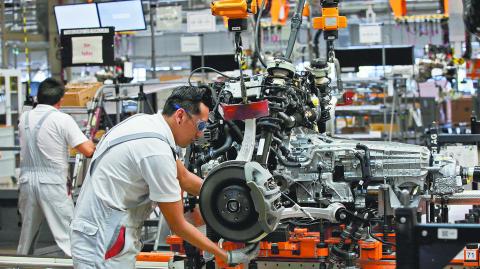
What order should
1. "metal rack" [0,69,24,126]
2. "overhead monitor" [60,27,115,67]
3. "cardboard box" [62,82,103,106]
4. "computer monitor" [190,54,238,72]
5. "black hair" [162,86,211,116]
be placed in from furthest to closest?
"computer monitor" [190,54,238,72] < "metal rack" [0,69,24,126] < "overhead monitor" [60,27,115,67] < "cardboard box" [62,82,103,106] < "black hair" [162,86,211,116]

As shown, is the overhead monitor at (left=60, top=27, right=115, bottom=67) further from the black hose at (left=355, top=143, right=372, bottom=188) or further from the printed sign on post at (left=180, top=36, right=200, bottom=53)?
the black hose at (left=355, top=143, right=372, bottom=188)

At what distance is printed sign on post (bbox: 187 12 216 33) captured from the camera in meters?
11.5

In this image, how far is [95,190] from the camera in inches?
149

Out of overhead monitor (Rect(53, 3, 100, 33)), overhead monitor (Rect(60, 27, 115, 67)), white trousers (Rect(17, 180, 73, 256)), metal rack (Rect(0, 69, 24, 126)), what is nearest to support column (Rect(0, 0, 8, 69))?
metal rack (Rect(0, 69, 24, 126))

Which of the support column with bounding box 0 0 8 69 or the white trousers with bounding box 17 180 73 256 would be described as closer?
the white trousers with bounding box 17 180 73 256

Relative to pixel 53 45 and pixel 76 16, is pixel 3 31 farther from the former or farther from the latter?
pixel 76 16

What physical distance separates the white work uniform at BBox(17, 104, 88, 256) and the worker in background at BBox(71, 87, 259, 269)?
302 cm

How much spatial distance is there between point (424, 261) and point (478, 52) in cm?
1160

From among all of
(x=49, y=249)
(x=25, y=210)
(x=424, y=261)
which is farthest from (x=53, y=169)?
(x=424, y=261)

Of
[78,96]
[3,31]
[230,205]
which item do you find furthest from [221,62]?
[230,205]

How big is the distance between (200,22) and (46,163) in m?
5.09

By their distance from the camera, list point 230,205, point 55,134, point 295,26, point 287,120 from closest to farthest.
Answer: point 230,205
point 287,120
point 295,26
point 55,134

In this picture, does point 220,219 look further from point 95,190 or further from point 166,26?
point 166,26

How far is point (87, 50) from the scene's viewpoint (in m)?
8.75
